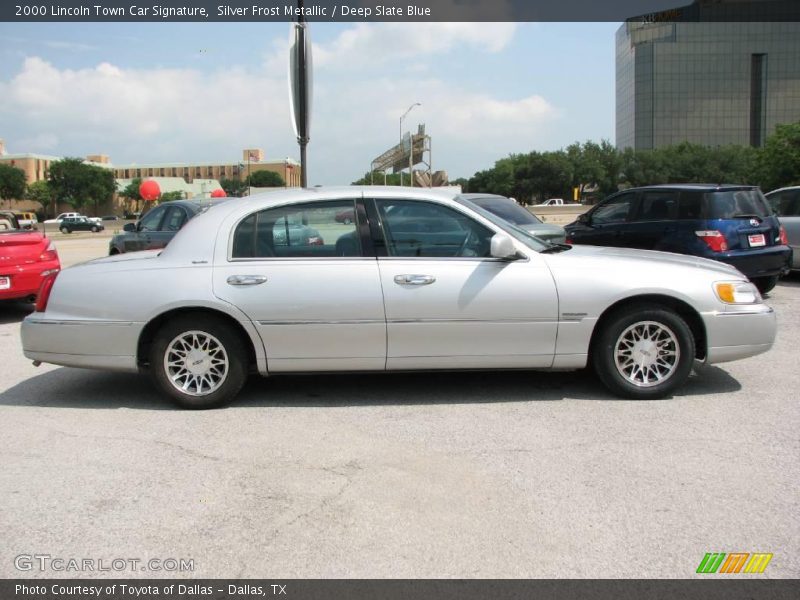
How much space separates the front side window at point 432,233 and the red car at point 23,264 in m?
5.75

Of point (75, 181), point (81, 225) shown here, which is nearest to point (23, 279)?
point (81, 225)

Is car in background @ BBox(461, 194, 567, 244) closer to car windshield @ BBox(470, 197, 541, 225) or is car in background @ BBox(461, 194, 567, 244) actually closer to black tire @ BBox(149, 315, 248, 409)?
car windshield @ BBox(470, 197, 541, 225)

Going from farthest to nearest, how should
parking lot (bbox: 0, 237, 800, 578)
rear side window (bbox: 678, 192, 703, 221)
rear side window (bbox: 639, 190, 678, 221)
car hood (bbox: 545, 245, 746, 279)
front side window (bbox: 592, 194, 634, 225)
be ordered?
front side window (bbox: 592, 194, 634, 225), rear side window (bbox: 639, 190, 678, 221), rear side window (bbox: 678, 192, 703, 221), car hood (bbox: 545, 245, 746, 279), parking lot (bbox: 0, 237, 800, 578)

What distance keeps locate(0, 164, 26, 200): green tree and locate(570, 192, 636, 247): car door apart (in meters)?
96.9

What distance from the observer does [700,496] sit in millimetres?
3750

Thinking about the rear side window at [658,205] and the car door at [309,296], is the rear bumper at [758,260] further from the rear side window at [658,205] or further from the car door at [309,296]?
the car door at [309,296]

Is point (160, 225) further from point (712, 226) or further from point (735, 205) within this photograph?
point (735, 205)

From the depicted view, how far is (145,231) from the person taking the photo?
12.3 meters

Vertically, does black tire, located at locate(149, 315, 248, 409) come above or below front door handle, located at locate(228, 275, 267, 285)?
below

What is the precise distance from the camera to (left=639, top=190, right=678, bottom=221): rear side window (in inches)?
388

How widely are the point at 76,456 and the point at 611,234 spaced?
8032mm

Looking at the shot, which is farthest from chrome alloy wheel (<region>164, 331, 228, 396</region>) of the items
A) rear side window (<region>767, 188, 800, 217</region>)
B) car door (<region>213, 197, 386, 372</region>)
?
rear side window (<region>767, 188, 800, 217</region>)
